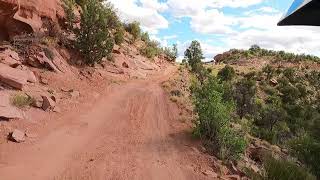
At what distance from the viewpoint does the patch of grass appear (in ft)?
39.8

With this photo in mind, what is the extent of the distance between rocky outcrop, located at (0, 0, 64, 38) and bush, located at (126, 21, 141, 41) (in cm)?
1249

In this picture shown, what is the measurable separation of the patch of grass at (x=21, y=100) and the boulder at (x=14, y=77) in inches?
27.7

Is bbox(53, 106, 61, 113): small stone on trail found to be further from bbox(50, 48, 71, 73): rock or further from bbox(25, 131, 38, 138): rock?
bbox(50, 48, 71, 73): rock

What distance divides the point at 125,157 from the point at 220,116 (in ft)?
10.2

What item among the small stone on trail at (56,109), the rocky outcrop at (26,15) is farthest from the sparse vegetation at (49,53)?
the small stone on trail at (56,109)

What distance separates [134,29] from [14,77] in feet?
69.9

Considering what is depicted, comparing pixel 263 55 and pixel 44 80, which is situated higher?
pixel 263 55

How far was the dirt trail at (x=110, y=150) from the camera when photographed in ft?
29.6

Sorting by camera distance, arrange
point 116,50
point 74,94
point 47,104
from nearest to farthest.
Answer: point 47,104, point 74,94, point 116,50

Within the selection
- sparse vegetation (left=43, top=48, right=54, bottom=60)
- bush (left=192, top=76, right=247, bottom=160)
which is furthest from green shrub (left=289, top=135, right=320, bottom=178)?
sparse vegetation (left=43, top=48, right=54, bottom=60)

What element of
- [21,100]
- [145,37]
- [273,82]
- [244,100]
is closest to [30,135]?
[21,100]

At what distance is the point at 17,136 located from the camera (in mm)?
10391

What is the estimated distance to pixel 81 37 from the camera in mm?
20359

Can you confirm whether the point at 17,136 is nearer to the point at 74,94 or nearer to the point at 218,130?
the point at 74,94
